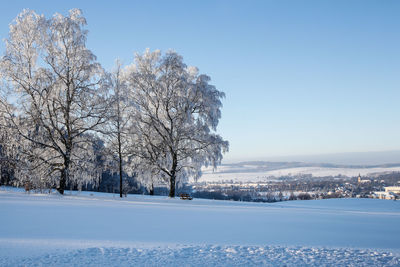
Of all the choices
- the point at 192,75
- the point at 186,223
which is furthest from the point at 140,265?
the point at 192,75

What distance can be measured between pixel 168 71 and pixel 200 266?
18.2 metres

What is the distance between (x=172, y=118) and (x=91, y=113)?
587 centimetres

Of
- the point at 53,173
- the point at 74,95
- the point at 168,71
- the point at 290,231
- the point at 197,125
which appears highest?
the point at 168,71

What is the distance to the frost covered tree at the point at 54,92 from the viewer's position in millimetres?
17484

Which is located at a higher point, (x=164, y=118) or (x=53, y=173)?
(x=164, y=118)

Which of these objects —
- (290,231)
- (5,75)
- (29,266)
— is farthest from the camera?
(5,75)

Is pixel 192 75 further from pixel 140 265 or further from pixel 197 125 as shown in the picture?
pixel 140 265

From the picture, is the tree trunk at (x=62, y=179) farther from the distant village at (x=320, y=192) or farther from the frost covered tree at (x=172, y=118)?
the distant village at (x=320, y=192)

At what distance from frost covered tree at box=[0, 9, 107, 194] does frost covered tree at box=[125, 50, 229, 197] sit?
12.1 feet

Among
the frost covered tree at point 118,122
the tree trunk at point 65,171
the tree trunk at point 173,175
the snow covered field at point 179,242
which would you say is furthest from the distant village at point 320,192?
the snow covered field at point 179,242

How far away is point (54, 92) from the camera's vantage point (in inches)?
691

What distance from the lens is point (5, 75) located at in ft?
56.9

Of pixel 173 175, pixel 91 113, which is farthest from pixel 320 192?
pixel 91 113

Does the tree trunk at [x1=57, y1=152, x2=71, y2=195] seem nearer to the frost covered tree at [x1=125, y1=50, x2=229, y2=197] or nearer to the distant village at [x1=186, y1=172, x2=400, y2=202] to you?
the frost covered tree at [x1=125, y1=50, x2=229, y2=197]
